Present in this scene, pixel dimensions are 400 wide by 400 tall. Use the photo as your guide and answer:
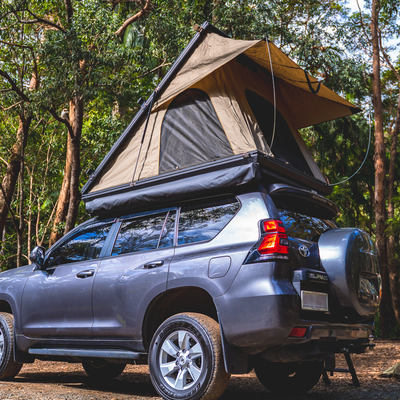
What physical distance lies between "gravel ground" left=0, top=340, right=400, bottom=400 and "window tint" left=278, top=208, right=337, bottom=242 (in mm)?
1629

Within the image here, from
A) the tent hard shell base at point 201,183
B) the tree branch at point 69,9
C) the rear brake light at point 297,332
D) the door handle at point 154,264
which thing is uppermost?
the tree branch at point 69,9

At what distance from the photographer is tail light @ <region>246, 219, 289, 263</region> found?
11.6 ft

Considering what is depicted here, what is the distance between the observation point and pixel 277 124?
5.77 m

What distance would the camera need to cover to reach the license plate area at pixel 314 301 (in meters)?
3.56

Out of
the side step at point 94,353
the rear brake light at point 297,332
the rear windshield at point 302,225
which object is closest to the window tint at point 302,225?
the rear windshield at point 302,225

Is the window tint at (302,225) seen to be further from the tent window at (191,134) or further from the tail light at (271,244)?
the tent window at (191,134)

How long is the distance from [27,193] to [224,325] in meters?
15.4

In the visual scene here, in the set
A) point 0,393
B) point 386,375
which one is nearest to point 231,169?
point 0,393

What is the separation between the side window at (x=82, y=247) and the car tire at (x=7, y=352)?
891mm

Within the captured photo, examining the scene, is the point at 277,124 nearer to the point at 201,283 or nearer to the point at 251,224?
the point at 251,224

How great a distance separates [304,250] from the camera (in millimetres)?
3824

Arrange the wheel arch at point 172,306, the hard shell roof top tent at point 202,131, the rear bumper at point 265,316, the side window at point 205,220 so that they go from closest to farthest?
the rear bumper at point 265,316
the side window at point 205,220
the wheel arch at point 172,306
the hard shell roof top tent at point 202,131

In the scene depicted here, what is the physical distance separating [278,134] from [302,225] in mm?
1892

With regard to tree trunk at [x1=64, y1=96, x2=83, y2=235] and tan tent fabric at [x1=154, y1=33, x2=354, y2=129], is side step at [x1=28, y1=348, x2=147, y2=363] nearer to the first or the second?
tan tent fabric at [x1=154, y1=33, x2=354, y2=129]
